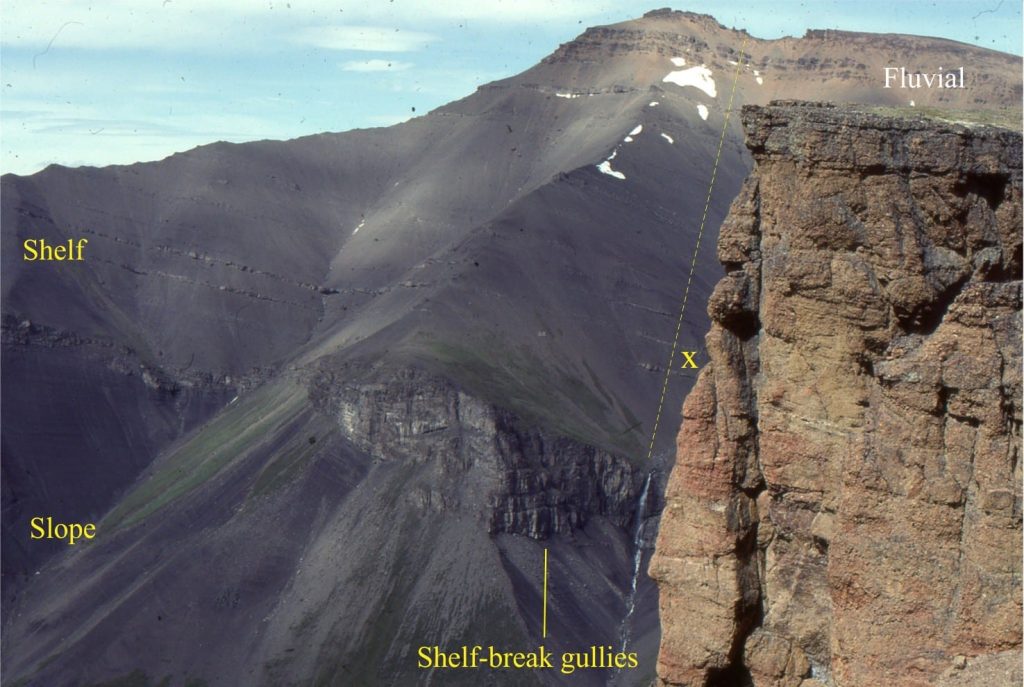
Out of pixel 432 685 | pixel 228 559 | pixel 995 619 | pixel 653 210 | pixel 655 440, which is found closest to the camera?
pixel 995 619

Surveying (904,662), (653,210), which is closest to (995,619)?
(904,662)

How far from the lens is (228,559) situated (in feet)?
382

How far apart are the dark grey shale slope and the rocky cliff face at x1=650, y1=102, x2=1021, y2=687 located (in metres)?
71.9

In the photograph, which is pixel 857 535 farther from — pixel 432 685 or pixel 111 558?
pixel 111 558

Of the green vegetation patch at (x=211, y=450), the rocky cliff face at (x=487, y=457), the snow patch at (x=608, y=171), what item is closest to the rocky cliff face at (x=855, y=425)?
the rocky cliff face at (x=487, y=457)

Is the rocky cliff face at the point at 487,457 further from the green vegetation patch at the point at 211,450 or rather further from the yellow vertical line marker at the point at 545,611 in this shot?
the green vegetation patch at the point at 211,450

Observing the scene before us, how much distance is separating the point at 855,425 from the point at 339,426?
102114mm

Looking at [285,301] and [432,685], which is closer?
[432,685]

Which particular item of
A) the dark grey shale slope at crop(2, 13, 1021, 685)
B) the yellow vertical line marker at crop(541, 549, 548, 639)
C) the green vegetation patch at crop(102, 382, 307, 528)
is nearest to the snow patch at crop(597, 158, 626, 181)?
the dark grey shale slope at crop(2, 13, 1021, 685)

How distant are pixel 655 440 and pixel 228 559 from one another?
4043cm

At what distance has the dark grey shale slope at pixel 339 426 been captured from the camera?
10888 centimetres

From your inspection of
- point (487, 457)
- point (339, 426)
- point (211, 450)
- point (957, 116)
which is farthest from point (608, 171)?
point (957, 116)

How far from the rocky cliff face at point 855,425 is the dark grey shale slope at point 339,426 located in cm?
7191

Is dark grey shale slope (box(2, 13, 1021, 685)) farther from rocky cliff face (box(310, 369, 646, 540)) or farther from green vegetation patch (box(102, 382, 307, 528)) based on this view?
green vegetation patch (box(102, 382, 307, 528))
